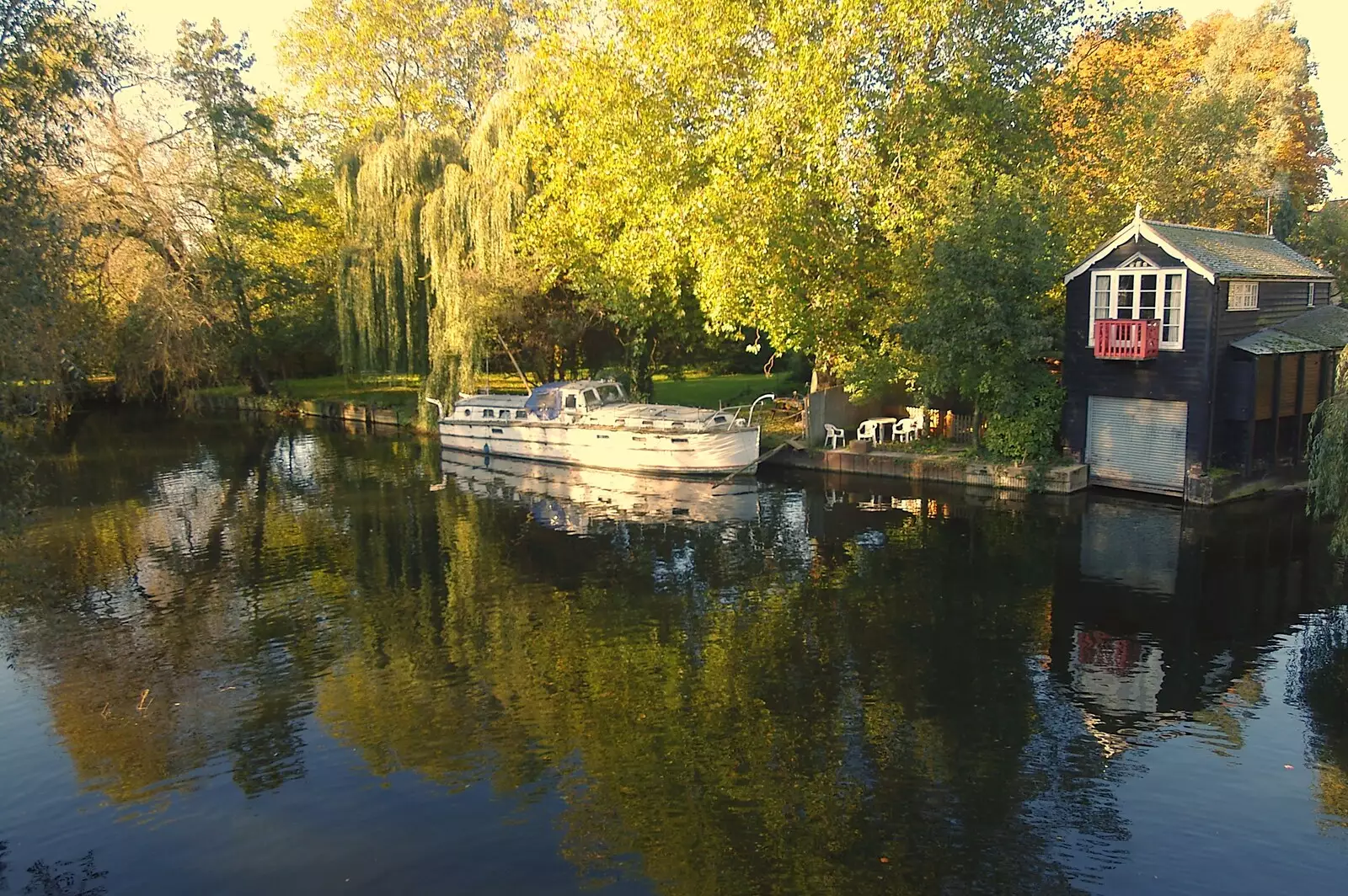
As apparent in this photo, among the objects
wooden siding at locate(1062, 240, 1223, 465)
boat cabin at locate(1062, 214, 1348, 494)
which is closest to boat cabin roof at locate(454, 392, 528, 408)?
wooden siding at locate(1062, 240, 1223, 465)

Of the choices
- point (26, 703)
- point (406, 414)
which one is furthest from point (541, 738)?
point (406, 414)

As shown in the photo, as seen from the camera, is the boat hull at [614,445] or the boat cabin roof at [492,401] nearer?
the boat hull at [614,445]

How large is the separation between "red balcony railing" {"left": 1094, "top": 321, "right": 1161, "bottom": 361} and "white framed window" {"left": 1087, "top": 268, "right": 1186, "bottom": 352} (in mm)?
319

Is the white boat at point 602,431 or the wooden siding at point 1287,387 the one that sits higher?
the wooden siding at point 1287,387

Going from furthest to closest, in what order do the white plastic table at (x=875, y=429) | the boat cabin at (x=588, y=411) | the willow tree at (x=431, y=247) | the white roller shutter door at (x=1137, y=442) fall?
the willow tree at (x=431, y=247), the white plastic table at (x=875, y=429), the boat cabin at (x=588, y=411), the white roller shutter door at (x=1137, y=442)

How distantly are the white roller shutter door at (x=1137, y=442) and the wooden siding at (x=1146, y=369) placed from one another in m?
0.26

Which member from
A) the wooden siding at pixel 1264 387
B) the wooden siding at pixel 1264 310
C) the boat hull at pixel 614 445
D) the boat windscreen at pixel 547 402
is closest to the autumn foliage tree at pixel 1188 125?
the wooden siding at pixel 1264 310

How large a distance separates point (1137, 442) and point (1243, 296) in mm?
4633

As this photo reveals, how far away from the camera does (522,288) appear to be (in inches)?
1528

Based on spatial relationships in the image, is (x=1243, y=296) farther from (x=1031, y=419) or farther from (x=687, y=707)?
(x=687, y=707)

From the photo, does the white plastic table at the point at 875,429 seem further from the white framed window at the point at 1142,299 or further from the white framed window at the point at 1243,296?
the white framed window at the point at 1243,296

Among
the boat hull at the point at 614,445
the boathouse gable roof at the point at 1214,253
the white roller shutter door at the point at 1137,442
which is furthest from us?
the boat hull at the point at 614,445

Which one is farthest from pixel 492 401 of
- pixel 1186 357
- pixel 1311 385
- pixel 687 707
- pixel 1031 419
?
pixel 1311 385

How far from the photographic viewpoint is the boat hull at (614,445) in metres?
31.7
